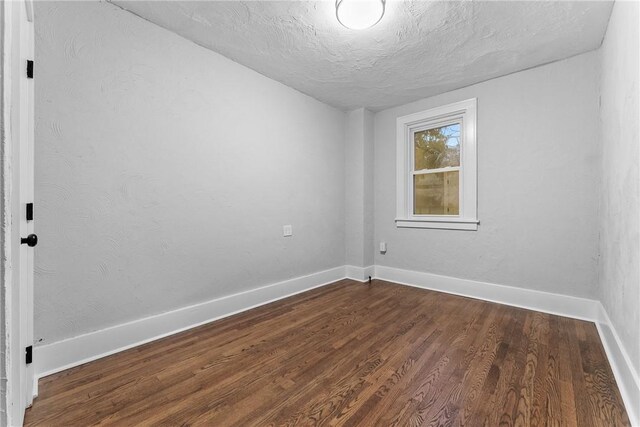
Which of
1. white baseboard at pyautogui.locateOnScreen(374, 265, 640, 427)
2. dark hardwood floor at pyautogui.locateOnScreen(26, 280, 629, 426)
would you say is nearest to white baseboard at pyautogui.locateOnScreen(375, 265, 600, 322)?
white baseboard at pyautogui.locateOnScreen(374, 265, 640, 427)

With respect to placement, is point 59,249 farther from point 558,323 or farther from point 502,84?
point 502,84

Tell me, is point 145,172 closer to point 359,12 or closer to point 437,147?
point 359,12

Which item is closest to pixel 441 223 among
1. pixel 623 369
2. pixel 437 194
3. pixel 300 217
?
pixel 437 194

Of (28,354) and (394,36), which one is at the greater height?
(394,36)

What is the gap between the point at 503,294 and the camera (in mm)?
2875

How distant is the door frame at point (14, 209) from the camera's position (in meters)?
0.83

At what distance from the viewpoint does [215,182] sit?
2.49m

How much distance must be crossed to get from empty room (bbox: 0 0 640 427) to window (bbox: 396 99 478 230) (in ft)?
0.09

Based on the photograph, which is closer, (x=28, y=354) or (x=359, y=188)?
(x=28, y=354)

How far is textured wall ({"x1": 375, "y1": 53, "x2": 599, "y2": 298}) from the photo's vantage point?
2.48 meters

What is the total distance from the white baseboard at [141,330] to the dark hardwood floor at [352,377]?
8 cm

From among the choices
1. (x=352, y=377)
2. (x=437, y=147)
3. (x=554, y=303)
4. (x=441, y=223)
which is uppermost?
Answer: (x=437, y=147)

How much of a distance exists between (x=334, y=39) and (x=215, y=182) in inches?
63.4

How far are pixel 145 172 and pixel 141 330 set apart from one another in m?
1.19
